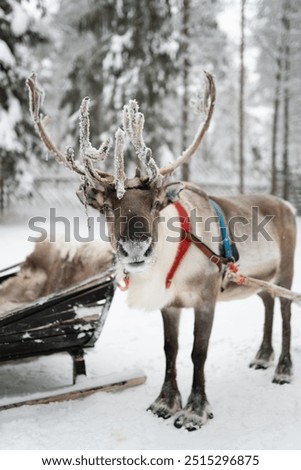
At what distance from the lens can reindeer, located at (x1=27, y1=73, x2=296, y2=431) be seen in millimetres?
2957

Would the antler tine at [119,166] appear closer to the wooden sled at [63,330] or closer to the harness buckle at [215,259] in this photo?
the harness buckle at [215,259]

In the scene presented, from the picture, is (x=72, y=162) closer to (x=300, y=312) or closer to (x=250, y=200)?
(x=250, y=200)

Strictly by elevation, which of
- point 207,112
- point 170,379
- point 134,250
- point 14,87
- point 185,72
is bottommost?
point 170,379

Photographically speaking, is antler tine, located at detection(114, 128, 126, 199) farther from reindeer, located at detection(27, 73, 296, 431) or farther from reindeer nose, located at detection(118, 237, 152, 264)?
reindeer nose, located at detection(118, 237, 152, 264)

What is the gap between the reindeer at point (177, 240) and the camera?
9.70 ft

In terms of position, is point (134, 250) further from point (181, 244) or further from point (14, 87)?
point (14, 87)

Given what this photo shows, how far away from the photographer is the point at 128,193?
2.98 meters

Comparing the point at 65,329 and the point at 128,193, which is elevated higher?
the point at 128,193

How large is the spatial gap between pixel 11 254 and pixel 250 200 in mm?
6515

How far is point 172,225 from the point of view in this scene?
11.4 ft

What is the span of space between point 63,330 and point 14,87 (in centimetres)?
1223

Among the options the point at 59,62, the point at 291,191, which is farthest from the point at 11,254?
the point at 59,62

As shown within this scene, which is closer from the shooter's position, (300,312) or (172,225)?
(172,225)

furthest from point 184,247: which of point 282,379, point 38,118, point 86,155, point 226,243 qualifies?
point 282,379
